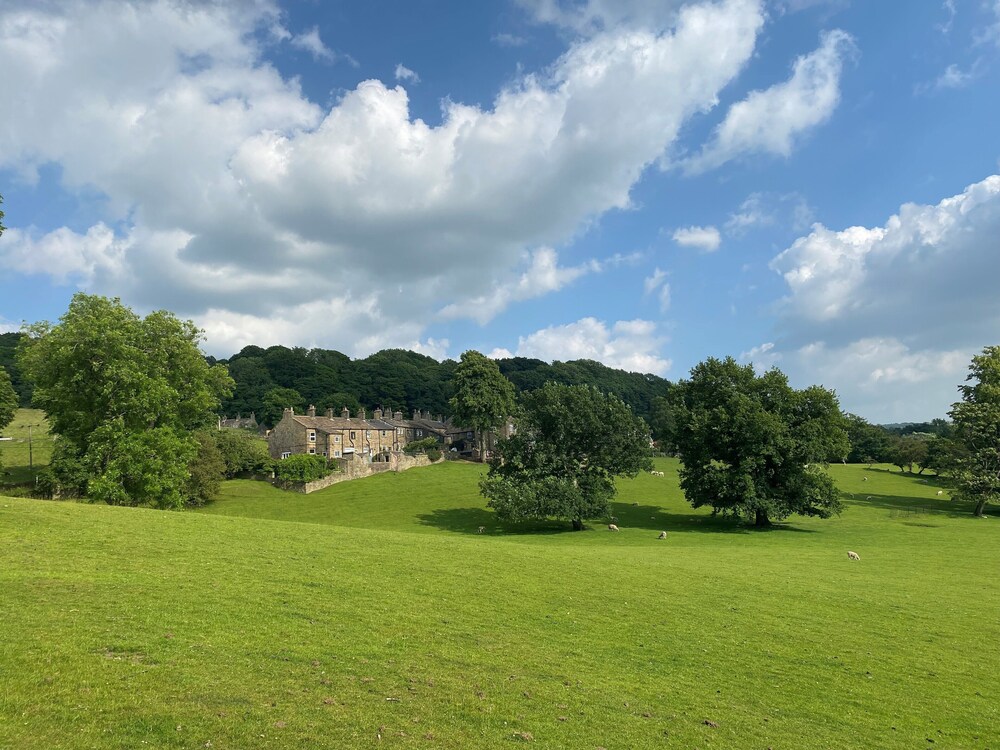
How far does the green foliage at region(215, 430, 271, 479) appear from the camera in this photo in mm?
76312

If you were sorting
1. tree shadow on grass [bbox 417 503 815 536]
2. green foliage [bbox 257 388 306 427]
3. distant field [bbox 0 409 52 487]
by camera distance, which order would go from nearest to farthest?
1. tree shadow on grass [bbox 417 503 815 536]
2. distant field [bbox 0 409 52 487]
3. green foliage [bbox 257 388 306 427]

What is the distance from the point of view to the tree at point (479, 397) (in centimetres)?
9881

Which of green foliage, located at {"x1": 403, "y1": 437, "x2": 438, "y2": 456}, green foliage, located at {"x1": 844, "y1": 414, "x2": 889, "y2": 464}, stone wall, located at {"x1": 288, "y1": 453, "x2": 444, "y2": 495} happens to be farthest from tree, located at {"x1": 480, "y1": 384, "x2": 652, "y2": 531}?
green foliage, located at {"x1": 844, "y1": 414, "x2": 889, "y2": 464}

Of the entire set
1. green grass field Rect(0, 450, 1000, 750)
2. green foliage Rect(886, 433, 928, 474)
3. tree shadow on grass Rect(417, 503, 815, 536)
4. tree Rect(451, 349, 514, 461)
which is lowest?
tree shadow on grass Rect(417, 503, 815, 536)

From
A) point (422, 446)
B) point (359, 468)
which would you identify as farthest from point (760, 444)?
point (422, 446)

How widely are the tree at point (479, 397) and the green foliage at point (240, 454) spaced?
31.2m

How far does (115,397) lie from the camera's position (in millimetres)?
40969

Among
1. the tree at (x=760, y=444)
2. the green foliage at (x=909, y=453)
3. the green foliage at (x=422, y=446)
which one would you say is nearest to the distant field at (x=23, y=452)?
the green foliage at (x=422, y=446)

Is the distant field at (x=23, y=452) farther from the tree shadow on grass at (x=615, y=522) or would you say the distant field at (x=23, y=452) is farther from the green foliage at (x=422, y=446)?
the green foliage at (x=422, y=446)

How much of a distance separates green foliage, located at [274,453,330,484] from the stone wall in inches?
38.4

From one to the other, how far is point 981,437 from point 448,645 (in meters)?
71.9

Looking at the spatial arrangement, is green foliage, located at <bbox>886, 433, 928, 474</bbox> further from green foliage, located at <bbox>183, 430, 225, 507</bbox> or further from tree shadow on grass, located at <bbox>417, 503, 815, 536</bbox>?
green foliage, located at <bbox>183, 430, 225, 507</bbox>

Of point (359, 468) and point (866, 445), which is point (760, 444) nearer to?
point (359, 468)

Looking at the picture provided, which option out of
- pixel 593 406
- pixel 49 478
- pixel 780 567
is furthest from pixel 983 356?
pixel 49 478
